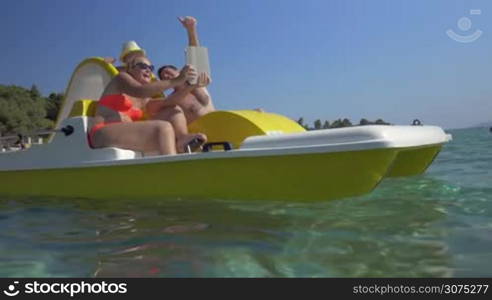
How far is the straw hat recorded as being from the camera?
5113mm

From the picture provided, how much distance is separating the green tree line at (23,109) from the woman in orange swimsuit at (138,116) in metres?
33.4

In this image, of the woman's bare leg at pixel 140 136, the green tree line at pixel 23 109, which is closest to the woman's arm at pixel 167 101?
the woman's bare leg at pixel 140 136

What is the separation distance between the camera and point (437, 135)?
14.8 ft

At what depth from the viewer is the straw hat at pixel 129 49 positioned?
5.11 meters

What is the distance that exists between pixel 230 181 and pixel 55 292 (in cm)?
196

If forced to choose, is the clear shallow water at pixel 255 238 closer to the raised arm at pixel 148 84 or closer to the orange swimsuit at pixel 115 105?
the orange swimsuit at pixel 115 105

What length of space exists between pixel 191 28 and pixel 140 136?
1670 mm

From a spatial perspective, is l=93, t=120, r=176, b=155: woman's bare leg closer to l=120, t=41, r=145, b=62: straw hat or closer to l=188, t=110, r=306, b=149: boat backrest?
l=188, t=110, r=306, b=149: boat backrest

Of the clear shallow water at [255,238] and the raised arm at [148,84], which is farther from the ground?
the raised arm at [148,84]

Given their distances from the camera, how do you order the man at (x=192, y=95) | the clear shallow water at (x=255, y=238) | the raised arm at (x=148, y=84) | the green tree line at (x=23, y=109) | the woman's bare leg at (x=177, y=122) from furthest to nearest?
the green tree line at (x=23, y=109) < the man at (x=192, y=95) < the woman's bare leg at (x=177, y=122) < the raised arm at (x=148, y=84) < the clear shallow water at (x=255, y=238)

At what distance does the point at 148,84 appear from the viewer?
15.0ft

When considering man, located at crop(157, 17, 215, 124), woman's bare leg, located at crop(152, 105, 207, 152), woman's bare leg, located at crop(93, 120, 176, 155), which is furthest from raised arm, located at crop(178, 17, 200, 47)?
woman's bare leg, located at crop(93, 120, 176, 155)

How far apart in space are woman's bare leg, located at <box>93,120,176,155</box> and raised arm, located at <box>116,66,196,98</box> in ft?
1.19

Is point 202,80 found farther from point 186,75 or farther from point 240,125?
point 240,125
